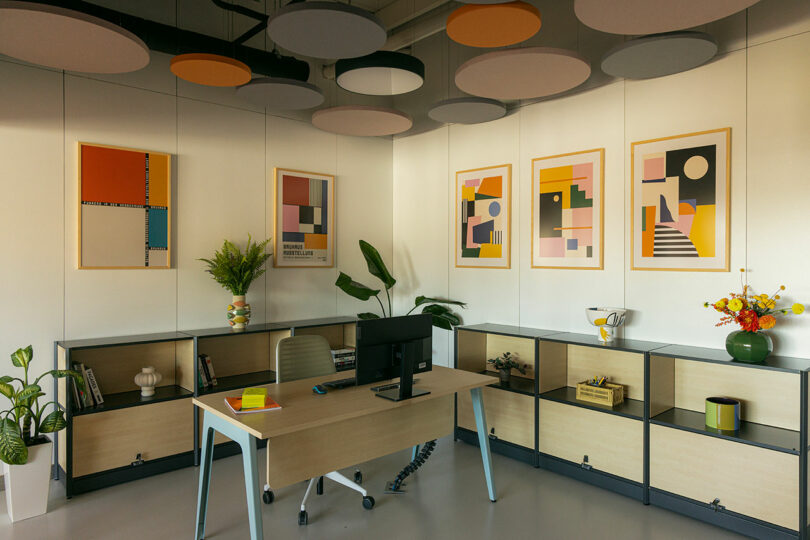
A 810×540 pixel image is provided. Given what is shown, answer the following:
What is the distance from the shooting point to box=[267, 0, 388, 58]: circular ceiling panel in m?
2.59

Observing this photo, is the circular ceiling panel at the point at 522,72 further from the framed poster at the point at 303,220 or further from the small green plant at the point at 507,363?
the framed poster at the point at 303,220

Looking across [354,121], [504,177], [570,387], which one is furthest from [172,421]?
[504,177]

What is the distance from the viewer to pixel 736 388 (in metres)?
3.52

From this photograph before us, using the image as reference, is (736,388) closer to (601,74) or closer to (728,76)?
(728,76)

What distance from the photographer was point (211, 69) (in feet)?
11.0

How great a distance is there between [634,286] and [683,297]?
37cm

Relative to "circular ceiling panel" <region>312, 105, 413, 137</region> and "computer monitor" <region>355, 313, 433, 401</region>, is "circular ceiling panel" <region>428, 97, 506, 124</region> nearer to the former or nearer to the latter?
"circular ceiling panel" <region>312, 105, 413, 137</region>

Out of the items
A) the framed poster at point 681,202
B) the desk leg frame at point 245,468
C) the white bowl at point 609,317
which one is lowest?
the desk leg frame at point 245,468

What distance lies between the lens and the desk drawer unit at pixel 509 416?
14.1ft

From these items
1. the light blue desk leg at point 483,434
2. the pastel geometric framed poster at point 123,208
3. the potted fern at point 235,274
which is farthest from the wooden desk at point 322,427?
the pastel geometric framed poster at point 123,208

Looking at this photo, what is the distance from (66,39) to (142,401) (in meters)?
2.56

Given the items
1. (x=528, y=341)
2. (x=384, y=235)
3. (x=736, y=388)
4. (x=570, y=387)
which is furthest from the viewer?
(x=384, y=235)

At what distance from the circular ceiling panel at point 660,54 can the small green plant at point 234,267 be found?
3341 mm

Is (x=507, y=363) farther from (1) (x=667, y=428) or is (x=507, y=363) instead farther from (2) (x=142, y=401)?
(2) (x=142, y=401)
